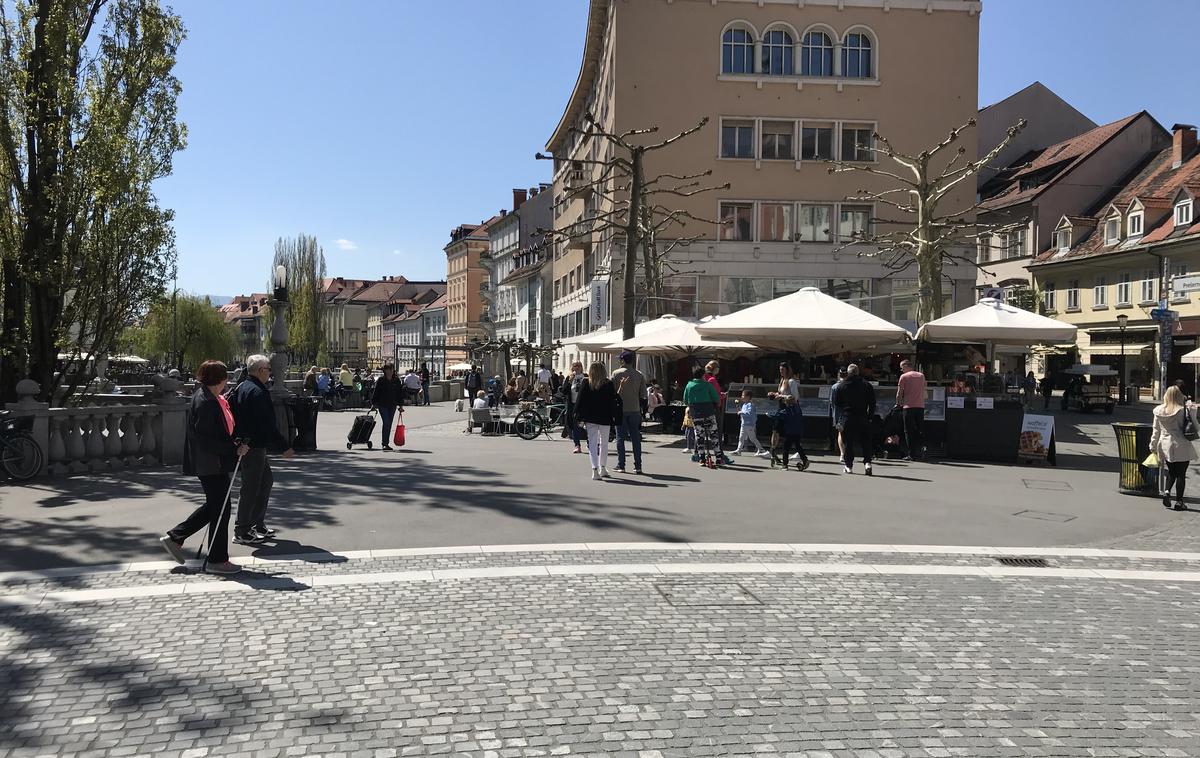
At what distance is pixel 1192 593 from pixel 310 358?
87.5 metres

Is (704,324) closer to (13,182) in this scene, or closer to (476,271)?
(13,182)

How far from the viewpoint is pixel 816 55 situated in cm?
3750

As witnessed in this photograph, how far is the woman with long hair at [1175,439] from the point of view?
11.4 metres

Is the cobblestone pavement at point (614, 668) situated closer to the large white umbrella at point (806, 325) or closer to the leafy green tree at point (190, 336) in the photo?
the large white umbrella at point (806, 325)

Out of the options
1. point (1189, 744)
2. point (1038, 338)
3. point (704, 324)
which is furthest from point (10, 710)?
point (1038, 338)

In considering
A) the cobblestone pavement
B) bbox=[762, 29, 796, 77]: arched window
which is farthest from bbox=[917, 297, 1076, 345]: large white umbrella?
bbox=[762, 29, 796, 77]: arched window

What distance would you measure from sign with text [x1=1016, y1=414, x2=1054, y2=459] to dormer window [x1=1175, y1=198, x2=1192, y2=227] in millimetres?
32689

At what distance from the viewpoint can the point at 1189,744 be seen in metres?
4.21

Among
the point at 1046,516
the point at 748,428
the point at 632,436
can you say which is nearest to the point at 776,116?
the point at 748,428

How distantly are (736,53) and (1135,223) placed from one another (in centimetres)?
2265

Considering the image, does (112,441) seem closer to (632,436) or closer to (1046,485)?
(632,436)

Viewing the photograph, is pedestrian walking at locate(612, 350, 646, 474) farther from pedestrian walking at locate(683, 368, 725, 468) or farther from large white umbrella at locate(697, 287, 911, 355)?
large white umbrella at locate(697, 287, 911, 355)

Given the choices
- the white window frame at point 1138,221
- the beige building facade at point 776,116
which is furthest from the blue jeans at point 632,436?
the white window frame at point 1138,221

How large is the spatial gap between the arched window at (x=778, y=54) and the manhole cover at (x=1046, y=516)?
96.8ft
